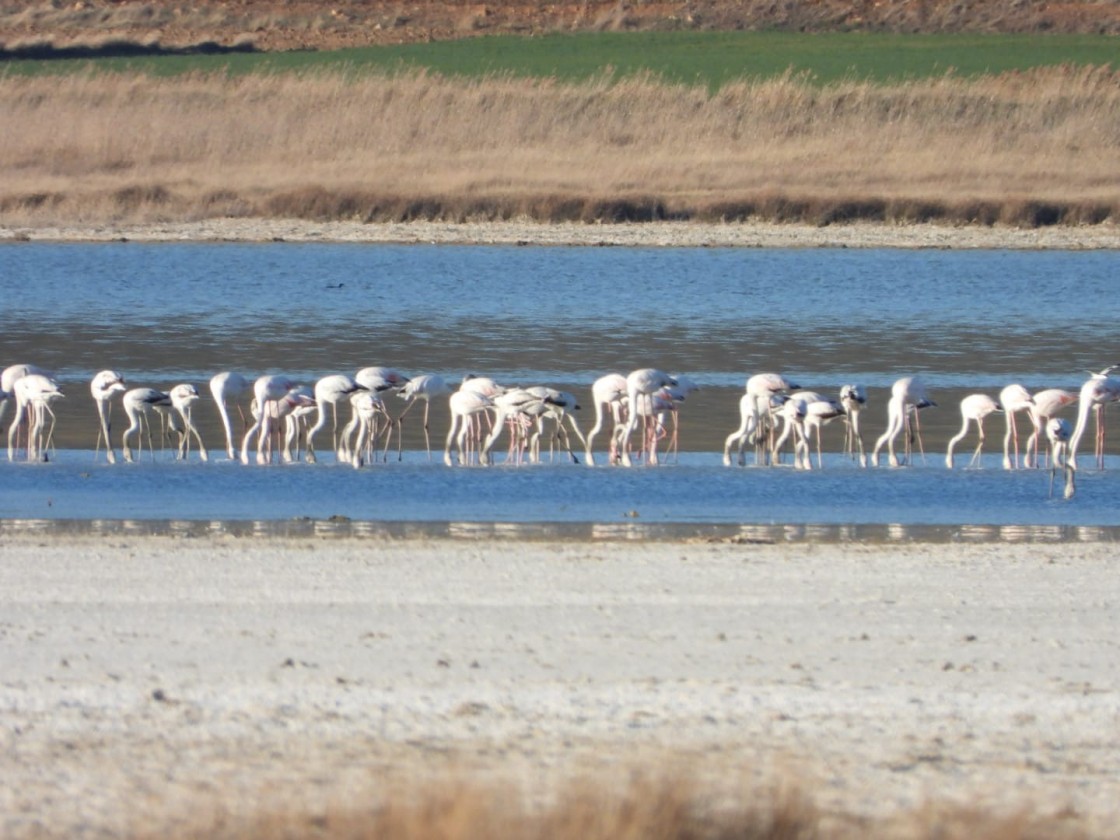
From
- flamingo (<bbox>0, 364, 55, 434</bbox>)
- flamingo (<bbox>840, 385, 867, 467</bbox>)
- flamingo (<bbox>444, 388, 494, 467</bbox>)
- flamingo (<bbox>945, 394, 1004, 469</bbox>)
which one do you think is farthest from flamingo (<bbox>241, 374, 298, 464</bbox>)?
flamingo (<bbox>945, 394, 1004, 469</bbox>)

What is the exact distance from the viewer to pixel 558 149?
35.8m

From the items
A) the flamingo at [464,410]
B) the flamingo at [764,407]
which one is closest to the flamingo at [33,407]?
the flamingo at [464,410]

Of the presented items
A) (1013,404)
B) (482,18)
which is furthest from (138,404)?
(482,18)

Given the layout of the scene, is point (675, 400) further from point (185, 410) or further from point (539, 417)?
point (185, 410)

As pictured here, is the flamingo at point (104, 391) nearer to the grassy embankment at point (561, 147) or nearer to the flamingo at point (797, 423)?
the flamingo at point (797, 423)

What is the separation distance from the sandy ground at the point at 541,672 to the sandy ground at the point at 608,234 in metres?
19.5

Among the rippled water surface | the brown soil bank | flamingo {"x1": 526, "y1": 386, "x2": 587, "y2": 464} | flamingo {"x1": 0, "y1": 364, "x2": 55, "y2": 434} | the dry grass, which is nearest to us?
the rippled water surface

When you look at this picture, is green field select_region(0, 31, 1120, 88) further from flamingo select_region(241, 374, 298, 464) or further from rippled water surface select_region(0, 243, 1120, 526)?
flamingo select_region(241, 374, 298, 464)

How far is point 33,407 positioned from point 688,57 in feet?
118

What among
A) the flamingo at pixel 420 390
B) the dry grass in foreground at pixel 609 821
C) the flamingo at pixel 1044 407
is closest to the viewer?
the dry grass in foreground at pixel 609 821

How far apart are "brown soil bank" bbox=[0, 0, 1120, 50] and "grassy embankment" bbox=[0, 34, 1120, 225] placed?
16.6 m

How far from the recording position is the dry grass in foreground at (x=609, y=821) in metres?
5.25

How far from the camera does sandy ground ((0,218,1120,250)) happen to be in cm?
3008

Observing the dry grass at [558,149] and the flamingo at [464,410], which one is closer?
the flamingo at [464,410]
